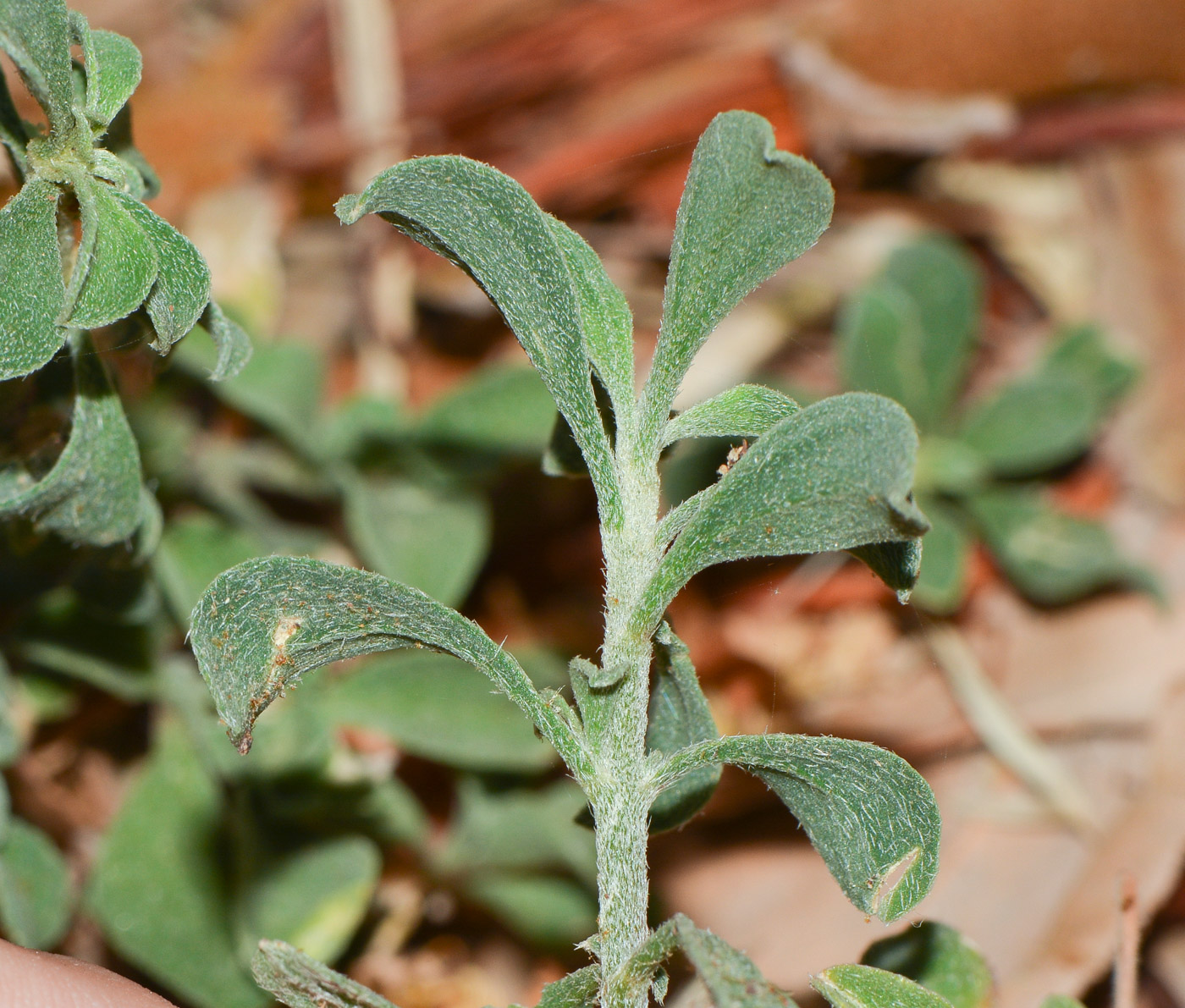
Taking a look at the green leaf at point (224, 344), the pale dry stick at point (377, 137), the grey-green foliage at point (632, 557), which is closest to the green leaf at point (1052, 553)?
the pale dry stick at point (377, 137)

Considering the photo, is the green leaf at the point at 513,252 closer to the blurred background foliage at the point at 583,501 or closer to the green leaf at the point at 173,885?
the blurred background foliage at the point at 583,501

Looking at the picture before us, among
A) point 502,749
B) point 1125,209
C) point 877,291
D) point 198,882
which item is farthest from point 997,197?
point 198,882

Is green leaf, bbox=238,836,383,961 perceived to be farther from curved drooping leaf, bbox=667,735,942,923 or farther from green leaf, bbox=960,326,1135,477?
green leaf, bbox=960,326,1135,477

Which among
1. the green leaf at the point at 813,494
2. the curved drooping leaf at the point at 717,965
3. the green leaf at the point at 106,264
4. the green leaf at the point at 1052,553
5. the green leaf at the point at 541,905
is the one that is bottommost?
the curved drooping leaf at the point at 717,965

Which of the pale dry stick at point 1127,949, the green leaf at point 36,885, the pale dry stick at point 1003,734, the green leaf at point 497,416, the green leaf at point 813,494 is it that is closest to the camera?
the green leaf at point 813,494

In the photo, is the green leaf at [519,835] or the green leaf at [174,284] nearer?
the green leaf at [174,284]

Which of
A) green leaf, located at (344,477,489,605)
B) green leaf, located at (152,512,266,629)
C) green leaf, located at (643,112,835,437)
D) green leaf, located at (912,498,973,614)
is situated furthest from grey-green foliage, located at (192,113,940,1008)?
green leaf, located at (912,498,973,614)
